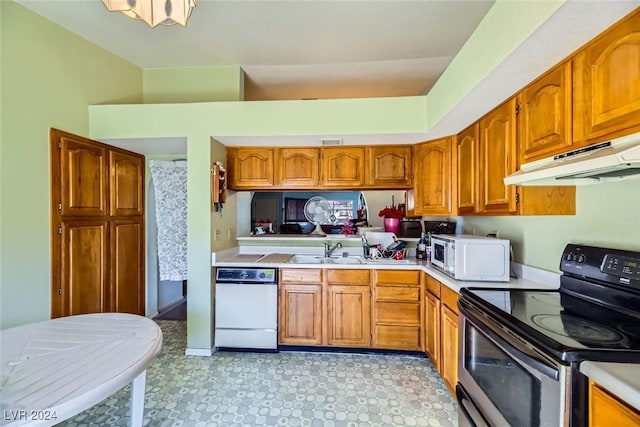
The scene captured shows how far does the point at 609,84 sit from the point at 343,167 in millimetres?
2072

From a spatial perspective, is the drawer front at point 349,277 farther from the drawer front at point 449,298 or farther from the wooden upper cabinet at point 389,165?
the wooden upper cabinet at point 389,165

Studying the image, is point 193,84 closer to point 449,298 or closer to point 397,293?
point 397,293

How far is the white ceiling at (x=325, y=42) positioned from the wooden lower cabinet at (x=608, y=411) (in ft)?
4.33

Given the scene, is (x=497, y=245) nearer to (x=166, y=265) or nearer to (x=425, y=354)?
(x=425, y=354)

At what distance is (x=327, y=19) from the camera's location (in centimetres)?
229

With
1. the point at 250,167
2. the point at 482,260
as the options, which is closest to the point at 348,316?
the point at 482,260

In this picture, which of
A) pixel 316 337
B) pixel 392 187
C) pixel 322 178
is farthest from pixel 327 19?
pixel 316 337

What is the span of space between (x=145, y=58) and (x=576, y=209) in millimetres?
3936

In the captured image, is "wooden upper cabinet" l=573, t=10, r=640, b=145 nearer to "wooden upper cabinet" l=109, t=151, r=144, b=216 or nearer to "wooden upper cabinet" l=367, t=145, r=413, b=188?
"wooden upper cabinet" l=367, t=145, r=413, b=188

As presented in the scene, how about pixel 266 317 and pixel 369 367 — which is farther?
pixel 266 317

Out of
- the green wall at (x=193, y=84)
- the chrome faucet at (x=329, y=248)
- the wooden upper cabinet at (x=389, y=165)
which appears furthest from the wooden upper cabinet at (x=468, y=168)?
the green wall at (x=193, y=84)

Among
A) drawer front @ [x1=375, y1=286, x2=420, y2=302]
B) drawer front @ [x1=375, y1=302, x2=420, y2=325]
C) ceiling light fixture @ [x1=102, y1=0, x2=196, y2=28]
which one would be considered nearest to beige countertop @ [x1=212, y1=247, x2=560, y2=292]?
drawer front @ [x1=375, y1=286, x2=420, y2=302]

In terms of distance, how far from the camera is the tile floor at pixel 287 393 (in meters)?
1.87

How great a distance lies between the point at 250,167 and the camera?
10.1ft
